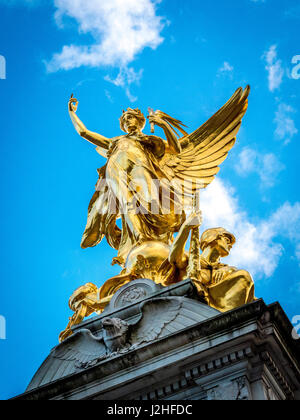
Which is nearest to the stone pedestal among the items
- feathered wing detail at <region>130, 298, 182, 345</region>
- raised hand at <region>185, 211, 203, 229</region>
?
feathered wing detail at <region>130, 298, 182, 345</region>

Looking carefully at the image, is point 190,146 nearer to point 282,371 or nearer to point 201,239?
point 201,239

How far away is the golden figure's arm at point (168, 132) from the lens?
18.0 m

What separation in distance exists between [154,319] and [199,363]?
1.73 m

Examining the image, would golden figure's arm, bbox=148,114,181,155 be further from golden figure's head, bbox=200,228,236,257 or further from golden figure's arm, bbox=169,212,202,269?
golden figure's arm, bbox=169,212,202,269

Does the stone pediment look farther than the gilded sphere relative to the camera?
No

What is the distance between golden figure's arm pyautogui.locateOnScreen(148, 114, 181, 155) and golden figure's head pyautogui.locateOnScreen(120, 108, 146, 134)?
1367 millimetres

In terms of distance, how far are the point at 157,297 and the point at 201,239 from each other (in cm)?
253

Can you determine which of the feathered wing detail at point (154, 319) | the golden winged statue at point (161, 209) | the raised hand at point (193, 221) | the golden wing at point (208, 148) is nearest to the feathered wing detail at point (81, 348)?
the feathered wing detail at point (154, 319)

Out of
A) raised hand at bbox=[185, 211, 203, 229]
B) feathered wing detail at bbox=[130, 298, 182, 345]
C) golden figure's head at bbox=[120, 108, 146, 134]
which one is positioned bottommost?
feathered wing detail at bbox=[130, 298, 182, 345]

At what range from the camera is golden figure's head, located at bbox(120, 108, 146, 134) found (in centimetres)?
1944

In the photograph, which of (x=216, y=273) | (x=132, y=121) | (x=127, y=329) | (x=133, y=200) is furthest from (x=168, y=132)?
(x=127, y=329)

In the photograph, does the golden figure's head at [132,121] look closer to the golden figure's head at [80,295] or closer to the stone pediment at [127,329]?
the golden figure's head at [80,295]

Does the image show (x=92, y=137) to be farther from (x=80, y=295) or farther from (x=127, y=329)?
(x=127, y=329)
